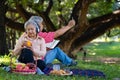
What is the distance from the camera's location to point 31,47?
7.03m

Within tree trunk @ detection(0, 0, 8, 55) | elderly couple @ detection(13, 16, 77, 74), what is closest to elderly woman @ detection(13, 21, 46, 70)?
elderly couple @ detection(13, 16, 77, 74)

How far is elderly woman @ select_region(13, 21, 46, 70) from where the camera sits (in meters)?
6.92

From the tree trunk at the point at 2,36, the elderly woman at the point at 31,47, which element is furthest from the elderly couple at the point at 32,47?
the tree trunk at the point at 2,36

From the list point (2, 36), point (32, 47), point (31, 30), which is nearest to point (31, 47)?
point (32, 47)

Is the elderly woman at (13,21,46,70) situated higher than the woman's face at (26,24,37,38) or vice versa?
the woman's face at (26,24,37,38)

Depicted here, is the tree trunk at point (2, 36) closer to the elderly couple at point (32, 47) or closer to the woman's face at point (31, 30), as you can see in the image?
the elderly couple at point (32, 47)

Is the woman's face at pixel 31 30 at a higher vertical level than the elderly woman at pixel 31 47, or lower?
higher

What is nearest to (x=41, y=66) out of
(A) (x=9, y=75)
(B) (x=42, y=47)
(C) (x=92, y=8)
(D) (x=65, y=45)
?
(B) (x=42, y=47)

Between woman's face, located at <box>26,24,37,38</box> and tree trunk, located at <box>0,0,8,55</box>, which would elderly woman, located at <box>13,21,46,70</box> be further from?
tree trunk, located at <box>0,0,8,55</box>

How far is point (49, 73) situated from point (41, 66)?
0.47m

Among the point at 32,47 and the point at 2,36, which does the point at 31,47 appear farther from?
the point at 2,36

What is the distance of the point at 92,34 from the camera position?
18.8m

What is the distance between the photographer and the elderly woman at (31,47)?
22.7ft

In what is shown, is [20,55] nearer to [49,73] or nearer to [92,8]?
[49,73]
